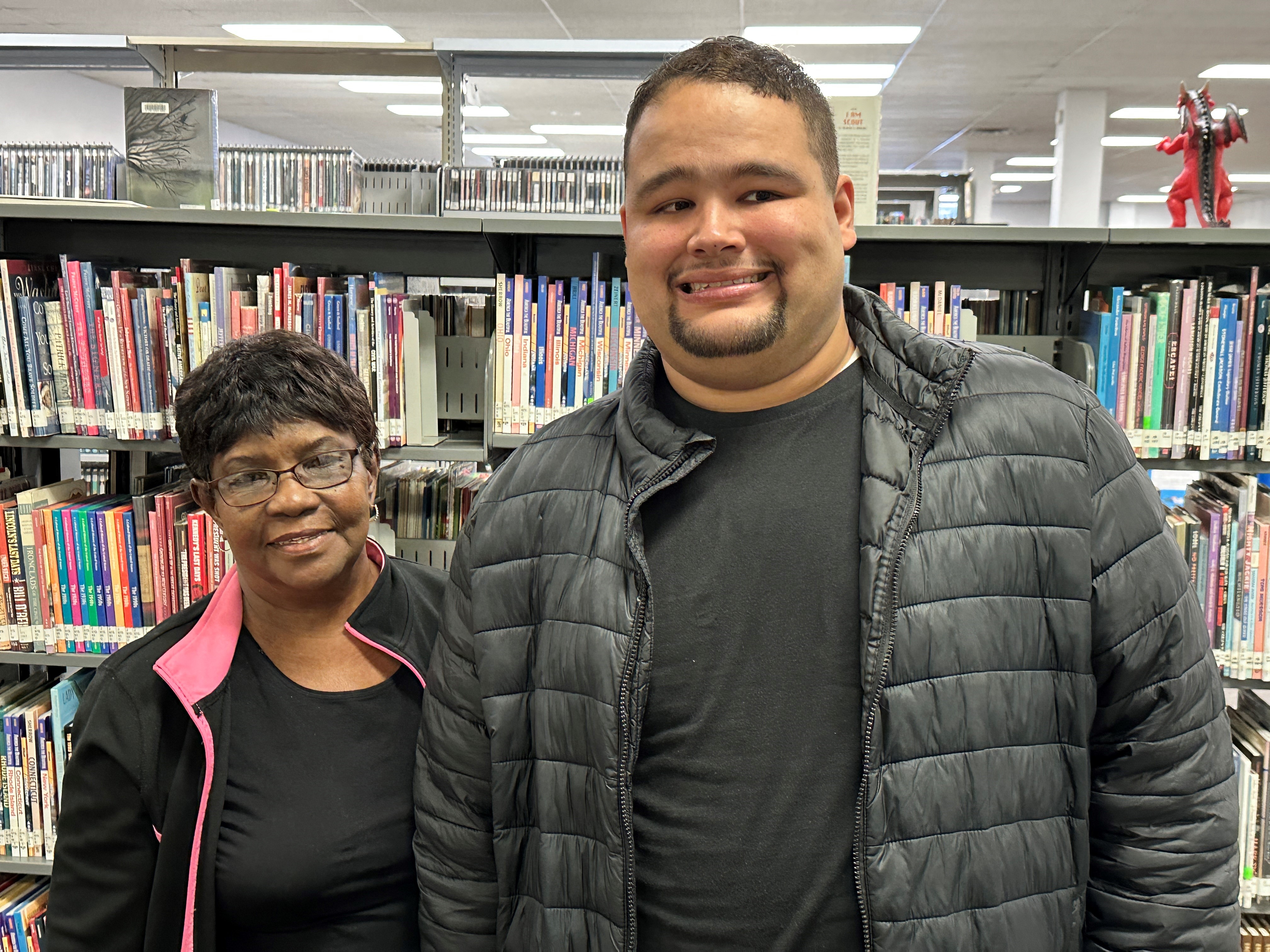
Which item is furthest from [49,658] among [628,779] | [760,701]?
[760,701]

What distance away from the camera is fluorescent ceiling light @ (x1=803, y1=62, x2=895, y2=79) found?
7367mm

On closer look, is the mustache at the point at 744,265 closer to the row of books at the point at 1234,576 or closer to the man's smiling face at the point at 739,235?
the man's smiling face at the point at 739,235

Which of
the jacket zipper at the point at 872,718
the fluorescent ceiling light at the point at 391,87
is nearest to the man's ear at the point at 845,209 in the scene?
the jacket zipper at the point at 872,718

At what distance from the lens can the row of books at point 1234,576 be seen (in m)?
2.08

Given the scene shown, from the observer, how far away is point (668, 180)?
1028mm

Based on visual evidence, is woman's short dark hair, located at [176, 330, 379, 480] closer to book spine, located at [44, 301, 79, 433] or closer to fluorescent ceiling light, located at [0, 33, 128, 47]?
book spine, located at [44, 301, 79, 433]

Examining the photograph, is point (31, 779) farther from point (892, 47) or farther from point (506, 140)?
point (506, 140)

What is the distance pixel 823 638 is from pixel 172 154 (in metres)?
2.11

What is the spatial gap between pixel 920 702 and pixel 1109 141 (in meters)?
11.7

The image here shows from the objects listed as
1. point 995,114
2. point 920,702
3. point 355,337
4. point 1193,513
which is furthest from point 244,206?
point 995,114

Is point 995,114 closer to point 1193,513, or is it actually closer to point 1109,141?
point 1109,141

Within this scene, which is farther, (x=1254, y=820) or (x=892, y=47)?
(x=892, y=47)

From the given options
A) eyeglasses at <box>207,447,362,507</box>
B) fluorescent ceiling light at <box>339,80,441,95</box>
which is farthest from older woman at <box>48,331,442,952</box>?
fluorescent ceiling light at <box>339,80,441,95</box>

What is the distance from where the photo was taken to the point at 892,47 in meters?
6.84
